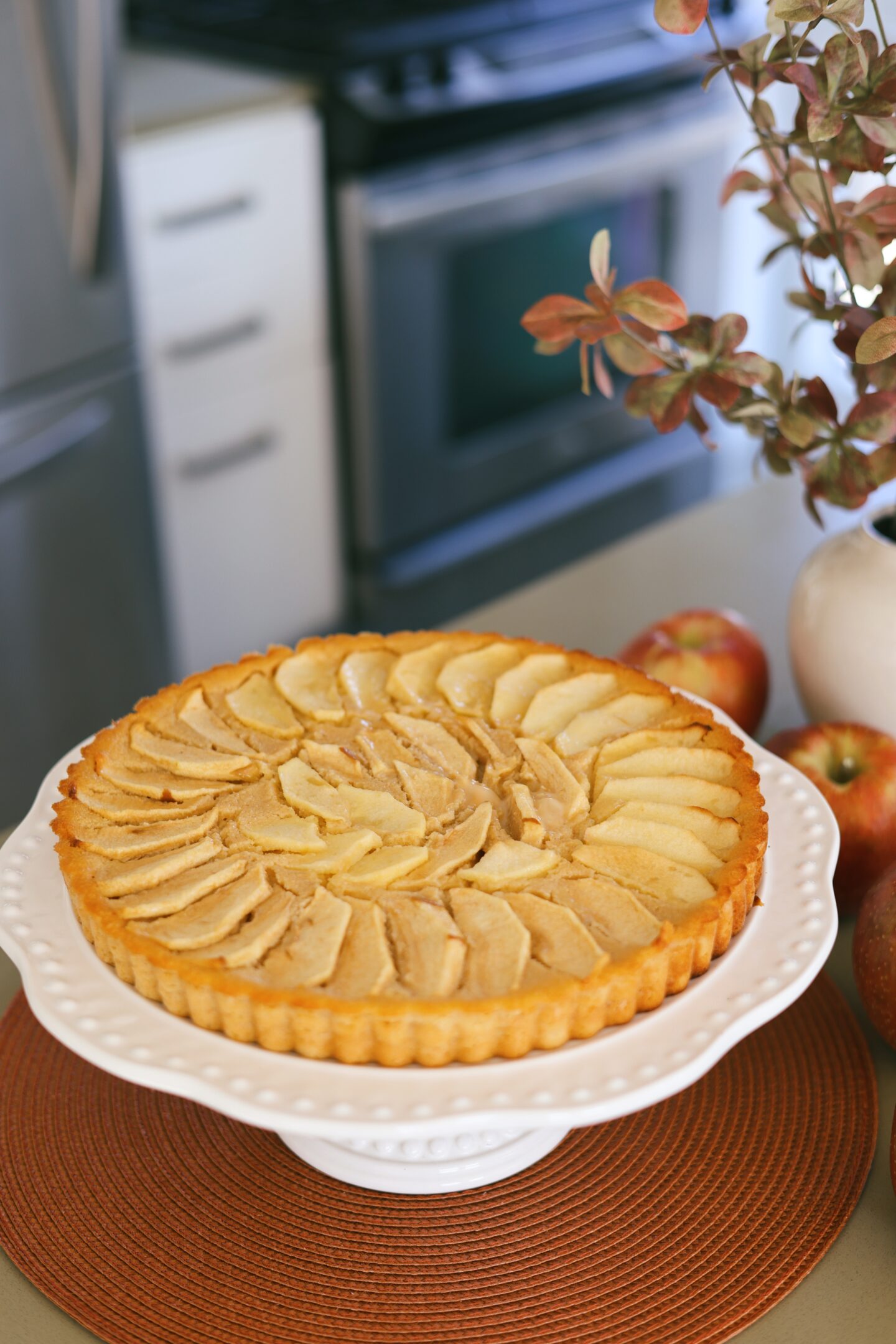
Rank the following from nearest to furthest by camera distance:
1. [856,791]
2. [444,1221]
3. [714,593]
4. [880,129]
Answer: [444,1221] < [880,129] < [856,791] < [714,593]

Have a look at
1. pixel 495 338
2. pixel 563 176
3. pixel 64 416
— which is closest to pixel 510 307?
pixel 495 338

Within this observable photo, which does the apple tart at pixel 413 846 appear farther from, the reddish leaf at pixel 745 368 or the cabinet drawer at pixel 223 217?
the cabinet drawer at pixel 223 217

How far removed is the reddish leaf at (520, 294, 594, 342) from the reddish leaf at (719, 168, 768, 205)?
217mm

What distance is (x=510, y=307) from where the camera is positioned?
2.85 m

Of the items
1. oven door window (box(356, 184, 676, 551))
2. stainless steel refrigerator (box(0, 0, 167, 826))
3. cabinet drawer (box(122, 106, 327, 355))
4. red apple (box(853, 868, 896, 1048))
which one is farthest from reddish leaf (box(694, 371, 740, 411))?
oven door window (box(356, 184, 676, 551))

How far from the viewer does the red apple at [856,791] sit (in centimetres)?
101

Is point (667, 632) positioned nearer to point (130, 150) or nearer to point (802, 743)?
point (802, 743)

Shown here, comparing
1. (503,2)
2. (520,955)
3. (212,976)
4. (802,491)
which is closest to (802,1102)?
(520,955)

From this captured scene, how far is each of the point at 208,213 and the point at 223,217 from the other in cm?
4

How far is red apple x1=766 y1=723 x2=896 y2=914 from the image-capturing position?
1.01m

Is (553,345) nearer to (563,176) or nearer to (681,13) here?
(681,13)

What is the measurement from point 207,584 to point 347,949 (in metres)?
1.96

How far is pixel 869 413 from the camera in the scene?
98 cm

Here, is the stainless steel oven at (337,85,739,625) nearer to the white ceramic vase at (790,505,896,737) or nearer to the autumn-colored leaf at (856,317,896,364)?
the white ceramic vase at (790,505,896,737)
